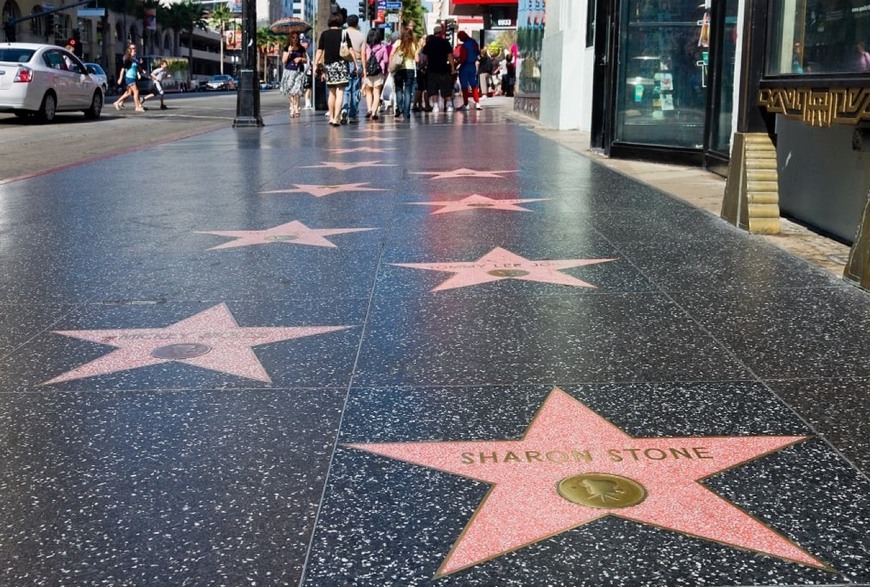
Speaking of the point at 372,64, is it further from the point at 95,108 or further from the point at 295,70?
the point at 95,108

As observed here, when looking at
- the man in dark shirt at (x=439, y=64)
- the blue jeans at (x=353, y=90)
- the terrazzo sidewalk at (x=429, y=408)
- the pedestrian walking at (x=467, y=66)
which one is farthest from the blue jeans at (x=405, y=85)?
the terrazzo sidewalk at (x=429, y=408)

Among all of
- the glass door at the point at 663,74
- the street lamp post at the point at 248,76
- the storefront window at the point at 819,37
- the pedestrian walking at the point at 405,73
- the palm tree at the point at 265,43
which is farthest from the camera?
the palm tree at the point at 265,43

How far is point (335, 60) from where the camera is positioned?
58.0 feet

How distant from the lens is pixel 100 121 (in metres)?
22.5

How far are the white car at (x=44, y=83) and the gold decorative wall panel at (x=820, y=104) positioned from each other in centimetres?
1766

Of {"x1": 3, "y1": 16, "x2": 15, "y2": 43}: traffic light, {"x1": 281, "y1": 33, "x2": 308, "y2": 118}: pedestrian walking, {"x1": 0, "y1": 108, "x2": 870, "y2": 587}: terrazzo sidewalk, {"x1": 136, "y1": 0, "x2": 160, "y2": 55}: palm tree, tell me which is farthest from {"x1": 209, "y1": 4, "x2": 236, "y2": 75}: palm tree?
{"x1": 0, "y1": 108, "x2": 870, "y2": 587}: terrazzo sidewalk

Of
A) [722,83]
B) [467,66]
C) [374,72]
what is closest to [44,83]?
[374,72]

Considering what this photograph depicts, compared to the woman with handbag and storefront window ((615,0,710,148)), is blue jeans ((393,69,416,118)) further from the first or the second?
storefront window ((615,0,710,148))

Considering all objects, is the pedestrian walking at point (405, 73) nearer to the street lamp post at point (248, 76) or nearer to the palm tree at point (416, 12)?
the street lamp post at point (248, 76)

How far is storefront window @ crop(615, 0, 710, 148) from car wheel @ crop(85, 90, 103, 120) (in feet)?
50.4

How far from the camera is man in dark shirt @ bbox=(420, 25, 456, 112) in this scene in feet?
76.9

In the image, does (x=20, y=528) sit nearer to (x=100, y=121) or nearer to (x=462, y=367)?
(x=462, y=367)

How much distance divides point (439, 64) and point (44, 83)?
28.9 ft

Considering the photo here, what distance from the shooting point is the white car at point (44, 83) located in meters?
20.4
